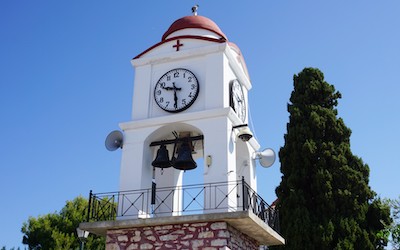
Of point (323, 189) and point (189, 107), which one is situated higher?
point (189, 107)

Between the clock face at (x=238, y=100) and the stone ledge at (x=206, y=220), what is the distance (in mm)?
2906

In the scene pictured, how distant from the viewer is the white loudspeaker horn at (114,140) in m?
10.5

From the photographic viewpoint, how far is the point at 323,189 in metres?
15.4

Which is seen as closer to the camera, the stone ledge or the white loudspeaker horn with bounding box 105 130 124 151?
the stone ledge

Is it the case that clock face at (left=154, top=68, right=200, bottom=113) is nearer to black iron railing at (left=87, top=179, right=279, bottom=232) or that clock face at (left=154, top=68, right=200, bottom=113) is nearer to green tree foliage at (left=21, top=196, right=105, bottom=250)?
black iron railing at (left=87, top=179, right=279, bottom=232)

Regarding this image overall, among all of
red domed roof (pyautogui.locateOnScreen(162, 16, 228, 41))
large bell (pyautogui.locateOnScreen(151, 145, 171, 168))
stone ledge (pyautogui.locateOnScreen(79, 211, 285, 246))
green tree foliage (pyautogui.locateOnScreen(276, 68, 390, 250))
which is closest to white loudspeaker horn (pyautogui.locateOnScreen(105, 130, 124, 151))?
large bell (pyautogui.locateOnScreen(151, 145, 171, 168))

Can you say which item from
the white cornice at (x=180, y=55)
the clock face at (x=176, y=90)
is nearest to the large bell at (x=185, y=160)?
the clock face at (x=176, y=90)

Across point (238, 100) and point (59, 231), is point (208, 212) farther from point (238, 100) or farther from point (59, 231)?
point (59, 231)

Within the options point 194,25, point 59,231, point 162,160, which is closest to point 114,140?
point 162,160

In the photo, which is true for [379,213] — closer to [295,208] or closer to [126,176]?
[295,208]

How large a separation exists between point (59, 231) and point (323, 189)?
15.2 meters

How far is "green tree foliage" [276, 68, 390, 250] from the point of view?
14625 millimetres

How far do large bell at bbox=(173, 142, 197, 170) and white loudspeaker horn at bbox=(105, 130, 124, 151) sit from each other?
149 centimetres

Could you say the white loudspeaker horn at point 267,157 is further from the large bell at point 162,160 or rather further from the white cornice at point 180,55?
the white cornice at point 180,55
